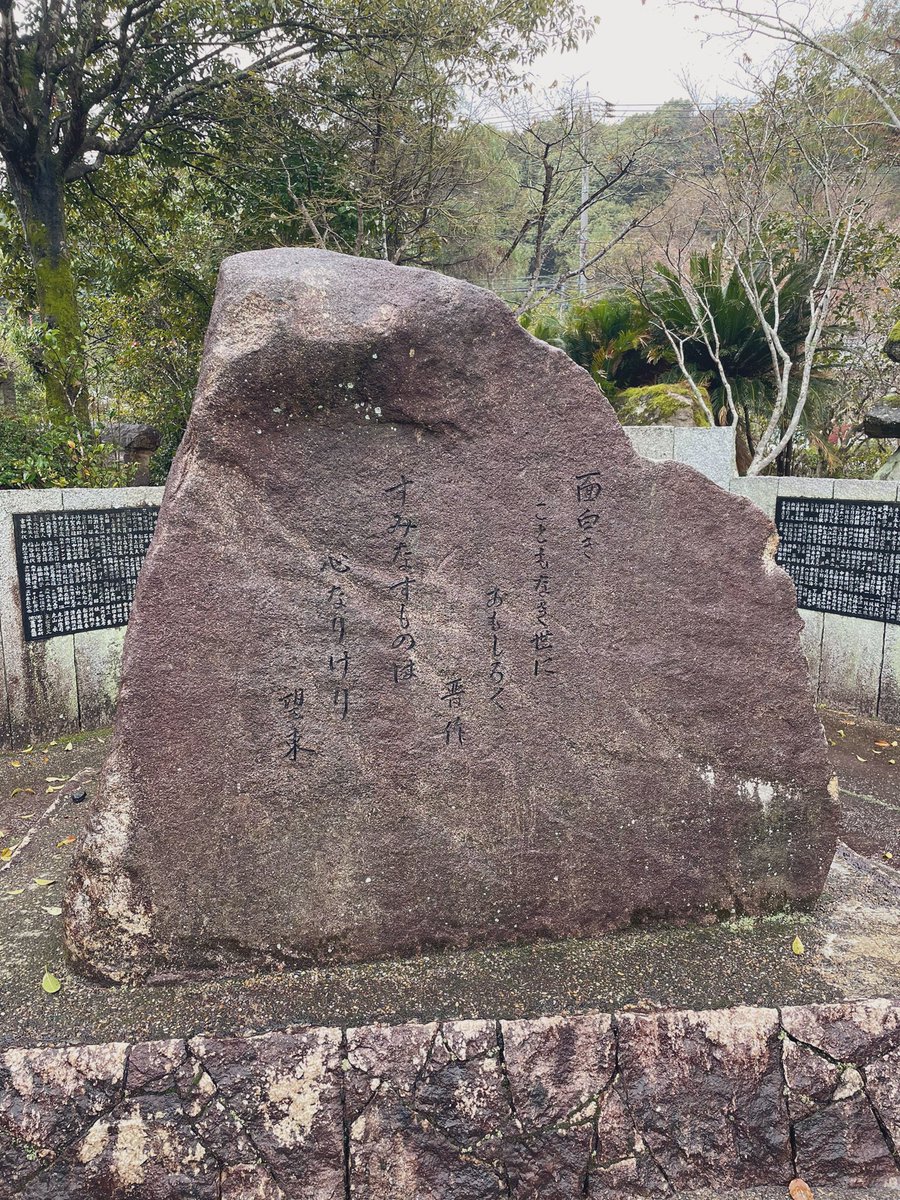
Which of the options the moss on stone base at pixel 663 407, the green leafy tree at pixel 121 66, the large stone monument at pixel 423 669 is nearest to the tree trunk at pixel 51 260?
the green leafy tree at pixel 121 66

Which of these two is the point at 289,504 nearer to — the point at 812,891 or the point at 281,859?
the point at 281,859

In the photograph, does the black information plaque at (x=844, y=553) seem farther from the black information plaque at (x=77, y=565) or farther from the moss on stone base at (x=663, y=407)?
the black information plaque at (x=77, y=565)

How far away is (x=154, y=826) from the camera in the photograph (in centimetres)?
243

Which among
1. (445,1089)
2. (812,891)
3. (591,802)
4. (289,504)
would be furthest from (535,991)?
(289,504)

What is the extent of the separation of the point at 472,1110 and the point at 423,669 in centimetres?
126

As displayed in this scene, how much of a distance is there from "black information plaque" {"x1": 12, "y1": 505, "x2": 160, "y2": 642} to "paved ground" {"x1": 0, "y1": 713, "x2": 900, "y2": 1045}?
2728 millimetres

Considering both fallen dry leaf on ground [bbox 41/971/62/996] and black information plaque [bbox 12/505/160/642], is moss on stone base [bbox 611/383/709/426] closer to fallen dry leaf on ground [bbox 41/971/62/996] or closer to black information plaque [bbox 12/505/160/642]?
black information plaque [bbox 12/505/160/642]

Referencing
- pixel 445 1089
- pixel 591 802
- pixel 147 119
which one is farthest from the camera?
pixel 147 119

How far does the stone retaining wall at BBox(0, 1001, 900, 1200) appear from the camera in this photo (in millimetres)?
2191

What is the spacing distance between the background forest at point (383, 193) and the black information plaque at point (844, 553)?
175cm

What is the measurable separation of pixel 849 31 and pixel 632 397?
4.47 metres

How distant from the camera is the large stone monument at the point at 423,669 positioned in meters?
2.42

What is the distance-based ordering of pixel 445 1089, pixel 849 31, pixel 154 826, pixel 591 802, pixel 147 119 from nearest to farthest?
pixel 445 1089
pixel 154 826
pixel 591 802
pixel 147 119
pixel 849 31

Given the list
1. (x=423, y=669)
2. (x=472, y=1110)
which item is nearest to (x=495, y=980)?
(x=472, y=1110)
